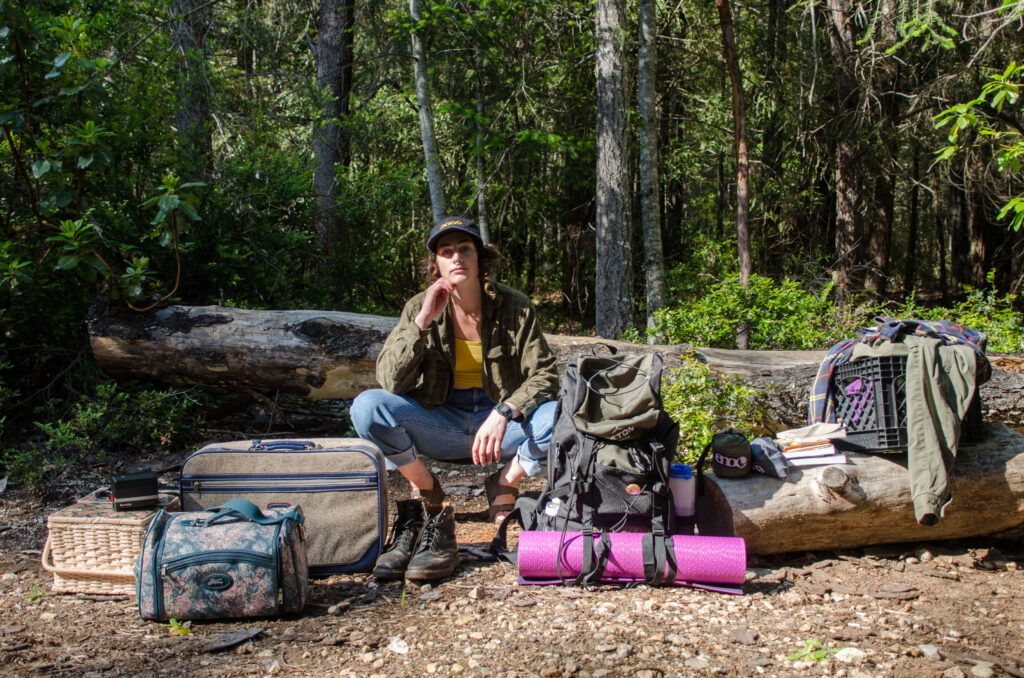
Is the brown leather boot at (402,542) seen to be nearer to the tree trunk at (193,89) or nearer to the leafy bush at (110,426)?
the leafy bush at (110,426)

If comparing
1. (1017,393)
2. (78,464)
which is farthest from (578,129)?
(78,464)

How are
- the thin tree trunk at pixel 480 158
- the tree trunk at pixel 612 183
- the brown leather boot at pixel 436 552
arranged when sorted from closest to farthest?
the brown leather boot at pixel 436 552
the tree trunk at pixel 612 183
the thin tree trunk at pixel 480 158

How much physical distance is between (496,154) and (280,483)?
7.42 m

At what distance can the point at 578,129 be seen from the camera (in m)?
10.3

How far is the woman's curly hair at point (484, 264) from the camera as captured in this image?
3775 mm

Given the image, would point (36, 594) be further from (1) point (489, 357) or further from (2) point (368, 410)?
(1) point (489, 357)

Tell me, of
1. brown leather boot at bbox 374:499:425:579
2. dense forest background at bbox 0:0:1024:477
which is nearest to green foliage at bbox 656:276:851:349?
dense forest background at bbox 0:0:1024:477

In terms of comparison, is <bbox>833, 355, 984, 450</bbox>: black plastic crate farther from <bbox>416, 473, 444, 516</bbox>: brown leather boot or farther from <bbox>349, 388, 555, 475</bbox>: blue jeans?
<bbox>416, 473, 444, 516</bbox>: brown leather boot

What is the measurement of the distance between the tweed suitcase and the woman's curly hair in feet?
3.54

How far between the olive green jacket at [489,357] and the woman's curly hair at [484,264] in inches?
2.7

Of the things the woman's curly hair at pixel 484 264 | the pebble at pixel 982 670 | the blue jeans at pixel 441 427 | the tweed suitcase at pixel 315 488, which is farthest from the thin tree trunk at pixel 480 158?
the pebble at pixel 982 670

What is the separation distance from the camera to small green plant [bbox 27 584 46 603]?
3.04 metres

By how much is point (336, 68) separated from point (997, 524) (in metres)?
9.67

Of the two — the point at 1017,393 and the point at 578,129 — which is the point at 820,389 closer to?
the point at 1017,393
